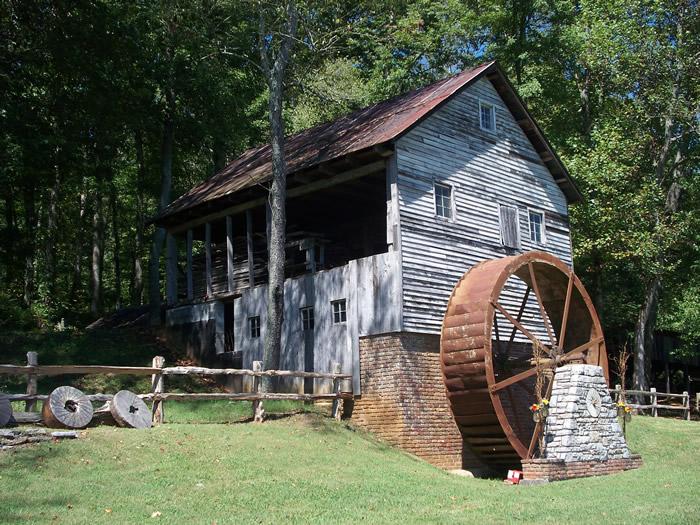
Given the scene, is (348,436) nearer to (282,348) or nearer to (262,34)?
(282,348)

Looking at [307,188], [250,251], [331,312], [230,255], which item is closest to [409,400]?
[331,312]

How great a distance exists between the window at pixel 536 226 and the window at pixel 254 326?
8.21 metres

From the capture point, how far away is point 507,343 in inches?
861

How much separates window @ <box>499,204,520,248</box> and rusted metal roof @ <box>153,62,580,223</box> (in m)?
2.70

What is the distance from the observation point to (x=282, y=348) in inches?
855

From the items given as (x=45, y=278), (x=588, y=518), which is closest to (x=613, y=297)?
(x=45, y=278)

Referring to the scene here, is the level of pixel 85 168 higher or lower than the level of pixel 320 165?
higher

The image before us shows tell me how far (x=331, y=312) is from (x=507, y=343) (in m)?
4.92

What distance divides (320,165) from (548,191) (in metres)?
7.82

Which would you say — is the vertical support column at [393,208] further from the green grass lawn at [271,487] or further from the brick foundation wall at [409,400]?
the green grass lawn at [271,487]

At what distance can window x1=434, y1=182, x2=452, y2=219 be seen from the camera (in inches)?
822

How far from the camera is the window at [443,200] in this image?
20.9 m

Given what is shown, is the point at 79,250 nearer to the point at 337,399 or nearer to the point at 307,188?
the point at 307,188

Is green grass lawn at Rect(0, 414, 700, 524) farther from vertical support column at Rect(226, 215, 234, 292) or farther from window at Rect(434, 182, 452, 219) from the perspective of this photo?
vertical support column at Rect(226, 215, 234, 292)
